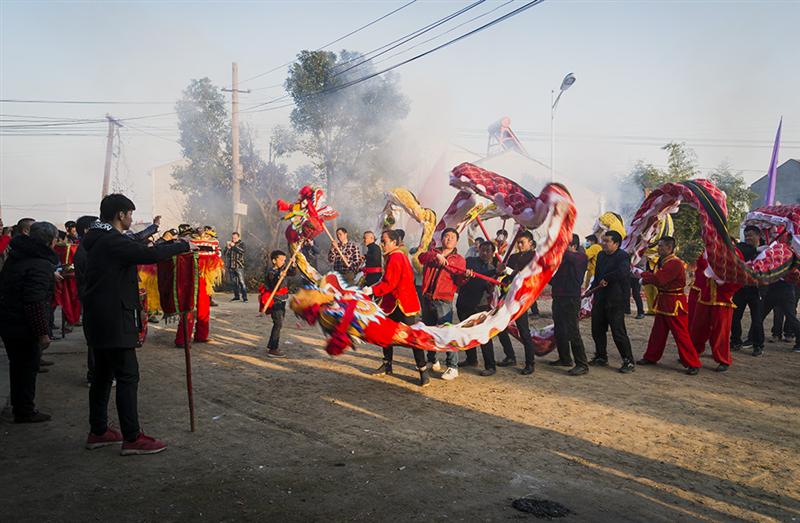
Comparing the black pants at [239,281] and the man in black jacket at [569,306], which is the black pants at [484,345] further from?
the black pants at [239,281]

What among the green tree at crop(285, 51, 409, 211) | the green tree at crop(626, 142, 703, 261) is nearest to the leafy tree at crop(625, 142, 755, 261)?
the green tree at crop(626, 142, 703, 261)

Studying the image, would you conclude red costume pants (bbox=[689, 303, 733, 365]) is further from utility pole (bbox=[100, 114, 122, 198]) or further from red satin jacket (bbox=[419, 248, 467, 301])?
utility pole (bbox=[100, 114, 122, 198])

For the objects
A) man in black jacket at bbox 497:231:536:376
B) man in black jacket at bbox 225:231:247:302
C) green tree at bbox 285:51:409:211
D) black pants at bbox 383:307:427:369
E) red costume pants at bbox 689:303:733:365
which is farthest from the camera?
green tree at bbox 285:51:409:211

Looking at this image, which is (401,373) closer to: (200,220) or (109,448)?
(109,448)

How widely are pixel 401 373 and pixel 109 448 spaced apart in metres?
3.48

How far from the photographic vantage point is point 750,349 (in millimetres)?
8969

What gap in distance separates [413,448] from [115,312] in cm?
243

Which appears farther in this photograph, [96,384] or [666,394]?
[666,394]

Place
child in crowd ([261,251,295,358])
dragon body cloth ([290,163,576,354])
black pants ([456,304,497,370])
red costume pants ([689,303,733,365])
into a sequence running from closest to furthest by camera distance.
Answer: dragon body cloth ([290,163,576,354])
black pants ([456,304,497,370])
red costume pants ([689,303,733,365])
child in crowd ([261,251,295,358])

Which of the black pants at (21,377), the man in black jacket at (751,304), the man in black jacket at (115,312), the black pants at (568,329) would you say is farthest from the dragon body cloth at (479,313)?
the man in black jacket at (751,304)

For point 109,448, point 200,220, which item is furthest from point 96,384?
point 200,220

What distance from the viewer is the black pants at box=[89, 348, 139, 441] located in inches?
168

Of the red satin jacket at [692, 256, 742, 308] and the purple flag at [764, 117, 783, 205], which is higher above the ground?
the purple flag at [764, 117, 783, 205]

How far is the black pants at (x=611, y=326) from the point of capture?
287 inches
